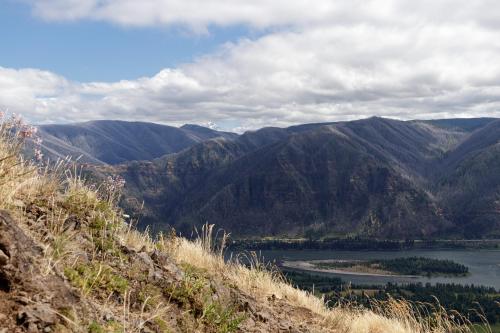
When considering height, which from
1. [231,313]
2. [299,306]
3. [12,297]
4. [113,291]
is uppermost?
[12,297]

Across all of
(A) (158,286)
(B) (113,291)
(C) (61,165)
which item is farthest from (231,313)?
(C) (61,165)

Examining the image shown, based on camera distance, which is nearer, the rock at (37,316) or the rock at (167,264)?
the rock at (37,316)

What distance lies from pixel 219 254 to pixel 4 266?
7633mm

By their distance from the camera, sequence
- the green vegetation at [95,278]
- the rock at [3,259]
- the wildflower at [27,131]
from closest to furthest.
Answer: the rock at [3,259], the green vegetation at [95,278], the wildflower at [27,131]

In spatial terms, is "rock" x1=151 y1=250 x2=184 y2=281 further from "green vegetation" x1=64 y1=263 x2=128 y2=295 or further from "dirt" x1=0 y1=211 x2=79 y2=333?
"dirt" x1=0 y1=211 x2=79 y2=333

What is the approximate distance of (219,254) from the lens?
12.7 m

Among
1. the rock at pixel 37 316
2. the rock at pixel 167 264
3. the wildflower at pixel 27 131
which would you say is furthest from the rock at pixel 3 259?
the wildflower at pixel 27 131

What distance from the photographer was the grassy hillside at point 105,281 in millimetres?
5559

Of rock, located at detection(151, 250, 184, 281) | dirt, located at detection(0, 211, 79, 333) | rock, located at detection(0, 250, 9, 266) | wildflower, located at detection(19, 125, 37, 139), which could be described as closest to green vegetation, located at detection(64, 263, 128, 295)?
dirt, located at detection(0, 211, 79, 333)

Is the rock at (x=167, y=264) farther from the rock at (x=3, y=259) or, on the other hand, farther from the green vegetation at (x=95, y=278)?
the rock at (x=3, y=259)

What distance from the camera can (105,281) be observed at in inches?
279

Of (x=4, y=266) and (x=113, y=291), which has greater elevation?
(x=4, y=266)

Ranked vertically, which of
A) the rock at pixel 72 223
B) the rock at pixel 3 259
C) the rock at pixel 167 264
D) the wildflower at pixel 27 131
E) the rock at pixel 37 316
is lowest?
the rock at pixel 167 264

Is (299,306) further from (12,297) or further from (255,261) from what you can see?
(12,297)
